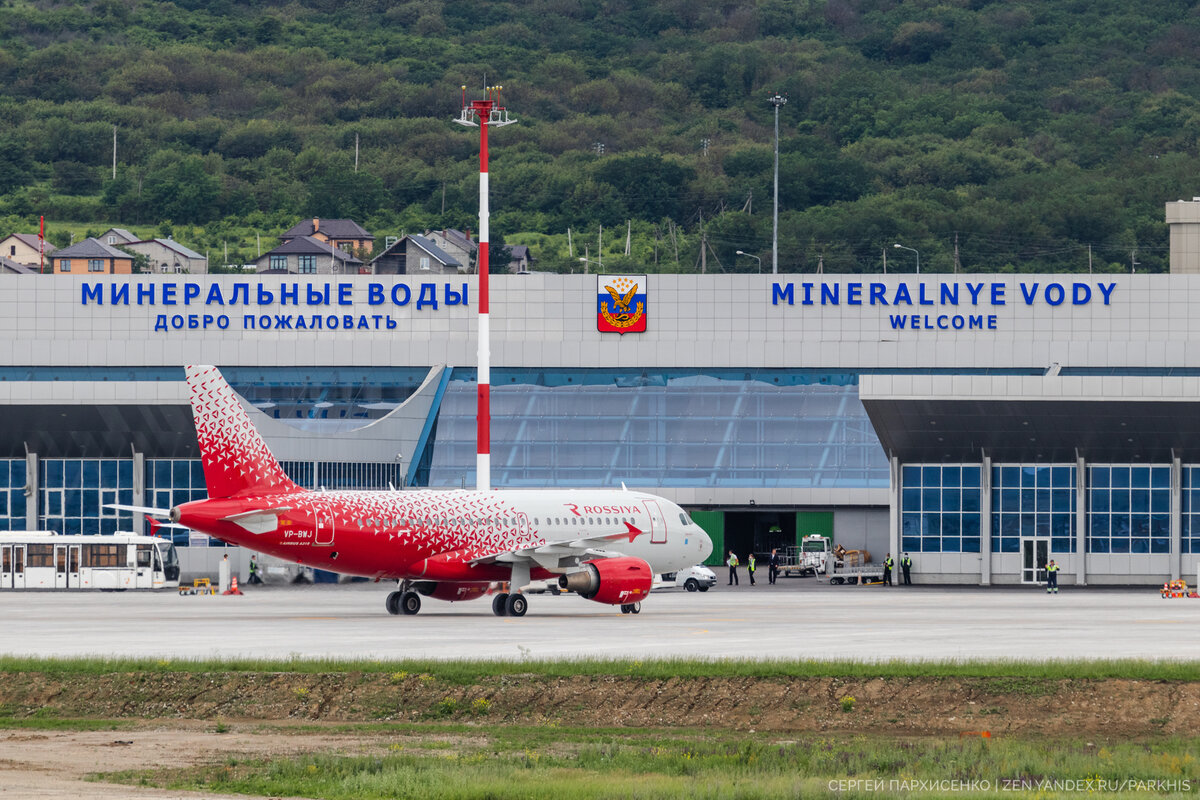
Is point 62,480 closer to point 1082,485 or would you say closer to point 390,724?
point 1082,485

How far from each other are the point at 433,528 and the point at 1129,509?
4085 cm

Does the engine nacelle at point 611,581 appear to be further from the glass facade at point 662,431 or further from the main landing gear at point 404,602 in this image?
the glass facade at point 662,431

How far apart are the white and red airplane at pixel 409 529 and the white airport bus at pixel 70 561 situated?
81.9 ft

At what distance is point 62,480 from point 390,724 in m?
66.6

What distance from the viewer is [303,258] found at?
183375 mm

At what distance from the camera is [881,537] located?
98375mm

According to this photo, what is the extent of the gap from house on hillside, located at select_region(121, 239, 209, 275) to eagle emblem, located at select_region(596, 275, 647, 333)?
66.2 metres

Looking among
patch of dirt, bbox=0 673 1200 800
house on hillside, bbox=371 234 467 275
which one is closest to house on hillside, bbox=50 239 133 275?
house on hillside, bbox=371 234 467 275

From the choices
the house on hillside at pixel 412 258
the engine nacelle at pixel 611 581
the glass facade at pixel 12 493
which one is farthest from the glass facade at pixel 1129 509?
the house on hillside at pixel 412 258

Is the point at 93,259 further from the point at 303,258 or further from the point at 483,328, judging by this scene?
the point at 483,328

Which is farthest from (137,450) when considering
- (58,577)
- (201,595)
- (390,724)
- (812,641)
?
(390,724)

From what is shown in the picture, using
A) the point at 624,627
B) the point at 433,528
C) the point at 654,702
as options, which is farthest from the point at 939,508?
the point at 654,702

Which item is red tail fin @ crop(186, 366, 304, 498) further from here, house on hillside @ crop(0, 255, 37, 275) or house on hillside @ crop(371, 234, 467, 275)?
house on hillside @ crop(0, 255, 37, 275)

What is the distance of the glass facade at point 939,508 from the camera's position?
8681cm
